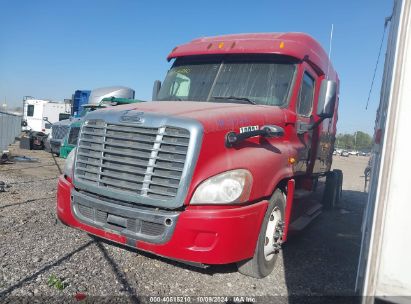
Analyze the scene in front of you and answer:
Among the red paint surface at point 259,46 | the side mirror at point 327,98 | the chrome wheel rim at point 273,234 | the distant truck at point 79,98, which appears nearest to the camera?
the chrome wheel rim at point 273,234

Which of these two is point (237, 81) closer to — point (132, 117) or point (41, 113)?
point (132, 117)

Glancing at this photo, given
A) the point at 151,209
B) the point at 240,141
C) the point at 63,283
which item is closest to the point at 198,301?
the point at 151,209

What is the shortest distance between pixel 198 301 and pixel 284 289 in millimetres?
998

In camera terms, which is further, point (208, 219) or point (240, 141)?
point (240, 141)

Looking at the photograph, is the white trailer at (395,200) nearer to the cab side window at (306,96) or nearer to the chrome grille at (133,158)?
the chrome grille at (133,158)

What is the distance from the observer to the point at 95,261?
4.16 m

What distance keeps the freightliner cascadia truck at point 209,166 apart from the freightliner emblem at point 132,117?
1 centimetres

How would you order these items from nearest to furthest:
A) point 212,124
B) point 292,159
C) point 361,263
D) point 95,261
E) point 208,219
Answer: point 361,263 < point 208,219 < point 212,124 < point 95,261 < point 292,159

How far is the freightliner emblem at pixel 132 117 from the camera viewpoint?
3652 millimetres

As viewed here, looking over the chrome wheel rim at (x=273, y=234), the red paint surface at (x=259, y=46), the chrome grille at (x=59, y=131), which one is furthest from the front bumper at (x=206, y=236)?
the chrome grille at (x=59, y=131)

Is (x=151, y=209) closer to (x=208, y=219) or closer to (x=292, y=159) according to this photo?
(x=208, y=219)

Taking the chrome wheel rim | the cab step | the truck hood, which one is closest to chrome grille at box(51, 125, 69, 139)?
the cab step

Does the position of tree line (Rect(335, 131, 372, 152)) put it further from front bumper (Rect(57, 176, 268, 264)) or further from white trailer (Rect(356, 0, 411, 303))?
white trailer (Rect(356, 0, 411, 303))

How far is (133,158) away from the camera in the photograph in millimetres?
3641
